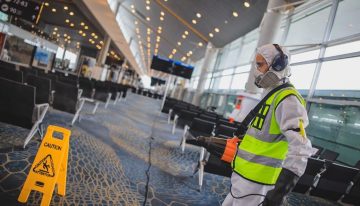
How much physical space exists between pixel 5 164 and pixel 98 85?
22.3ft

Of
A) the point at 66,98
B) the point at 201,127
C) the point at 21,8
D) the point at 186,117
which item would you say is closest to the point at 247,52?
the point at 186,117

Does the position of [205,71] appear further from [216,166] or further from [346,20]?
[216,166]

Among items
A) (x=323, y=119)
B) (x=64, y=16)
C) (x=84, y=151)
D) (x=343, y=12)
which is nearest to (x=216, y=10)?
(x=343, y=12)

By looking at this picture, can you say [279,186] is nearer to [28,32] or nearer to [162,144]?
[162,144]

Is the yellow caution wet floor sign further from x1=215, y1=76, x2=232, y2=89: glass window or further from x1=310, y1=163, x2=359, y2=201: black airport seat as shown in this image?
x1=215, y1=76, x2=232, y2=89: glass window

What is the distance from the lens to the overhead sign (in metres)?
6.25

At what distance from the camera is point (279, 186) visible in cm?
137

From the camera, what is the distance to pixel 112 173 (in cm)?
344

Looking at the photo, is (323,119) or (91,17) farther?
(91,17)

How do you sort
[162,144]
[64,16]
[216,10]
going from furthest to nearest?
[64,16], [216,10], [162,144]

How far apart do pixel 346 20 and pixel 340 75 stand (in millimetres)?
1597

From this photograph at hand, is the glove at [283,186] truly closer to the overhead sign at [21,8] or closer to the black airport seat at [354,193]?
the black airport seat at [354,193]

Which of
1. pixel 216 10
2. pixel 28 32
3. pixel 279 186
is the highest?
pixel 216 10

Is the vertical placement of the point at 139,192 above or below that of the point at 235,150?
below
